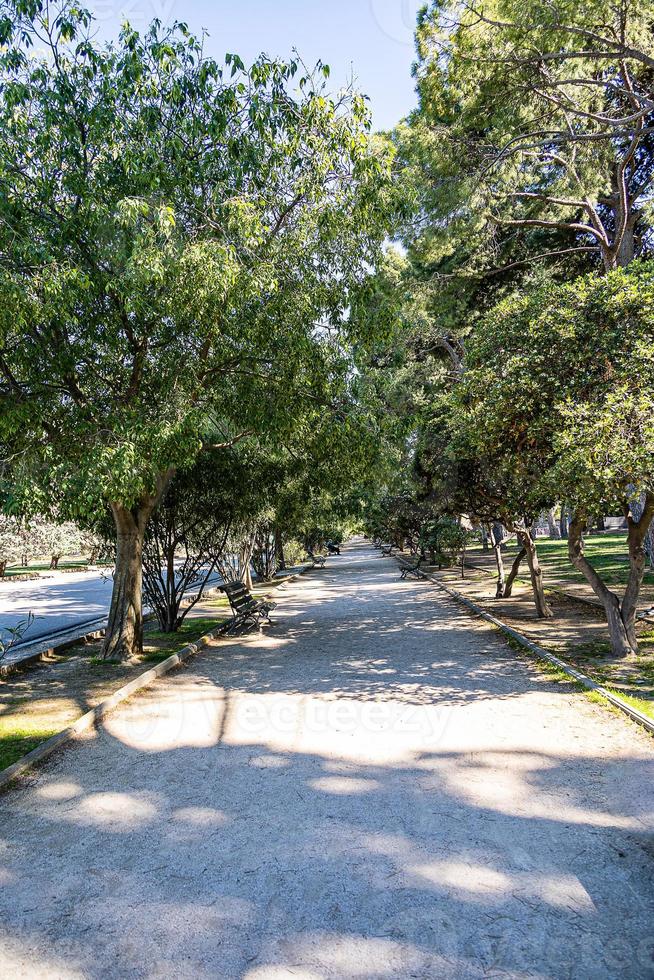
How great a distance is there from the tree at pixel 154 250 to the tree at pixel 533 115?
3.36 m

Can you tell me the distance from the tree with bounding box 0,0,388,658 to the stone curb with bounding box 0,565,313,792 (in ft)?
7.69

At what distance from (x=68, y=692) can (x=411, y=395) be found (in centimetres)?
1435

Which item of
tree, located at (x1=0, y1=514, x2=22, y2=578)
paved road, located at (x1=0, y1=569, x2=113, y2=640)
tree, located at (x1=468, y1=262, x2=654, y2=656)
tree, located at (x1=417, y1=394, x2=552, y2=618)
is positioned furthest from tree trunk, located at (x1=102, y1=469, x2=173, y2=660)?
tree, located at (x1=0, y1=514, x2=22, y2=578)

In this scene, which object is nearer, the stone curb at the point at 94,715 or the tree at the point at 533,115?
the stone curb at the point at 94,715

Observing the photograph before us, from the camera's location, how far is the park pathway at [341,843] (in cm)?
291

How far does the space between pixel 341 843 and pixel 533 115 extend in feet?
41.2

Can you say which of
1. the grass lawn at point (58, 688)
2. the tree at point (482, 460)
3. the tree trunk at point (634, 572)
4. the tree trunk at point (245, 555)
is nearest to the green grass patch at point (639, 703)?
the tree trunk at point (634, 572)

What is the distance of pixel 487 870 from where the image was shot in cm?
350

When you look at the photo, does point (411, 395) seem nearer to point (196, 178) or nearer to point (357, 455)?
point (357, 455)

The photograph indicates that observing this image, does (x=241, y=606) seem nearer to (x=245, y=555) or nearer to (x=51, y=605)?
(x=245, y=555)

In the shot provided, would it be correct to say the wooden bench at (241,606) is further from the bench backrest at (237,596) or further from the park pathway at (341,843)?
the park pathway at (341,843)

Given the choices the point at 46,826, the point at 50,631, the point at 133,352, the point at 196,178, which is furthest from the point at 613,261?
the point at 50,631

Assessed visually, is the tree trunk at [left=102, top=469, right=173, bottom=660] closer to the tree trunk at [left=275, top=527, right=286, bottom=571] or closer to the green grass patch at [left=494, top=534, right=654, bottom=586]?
the green grass patch at [left=494, top=534, right=654, bottom=586]

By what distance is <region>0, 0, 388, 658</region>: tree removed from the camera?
7230mm
